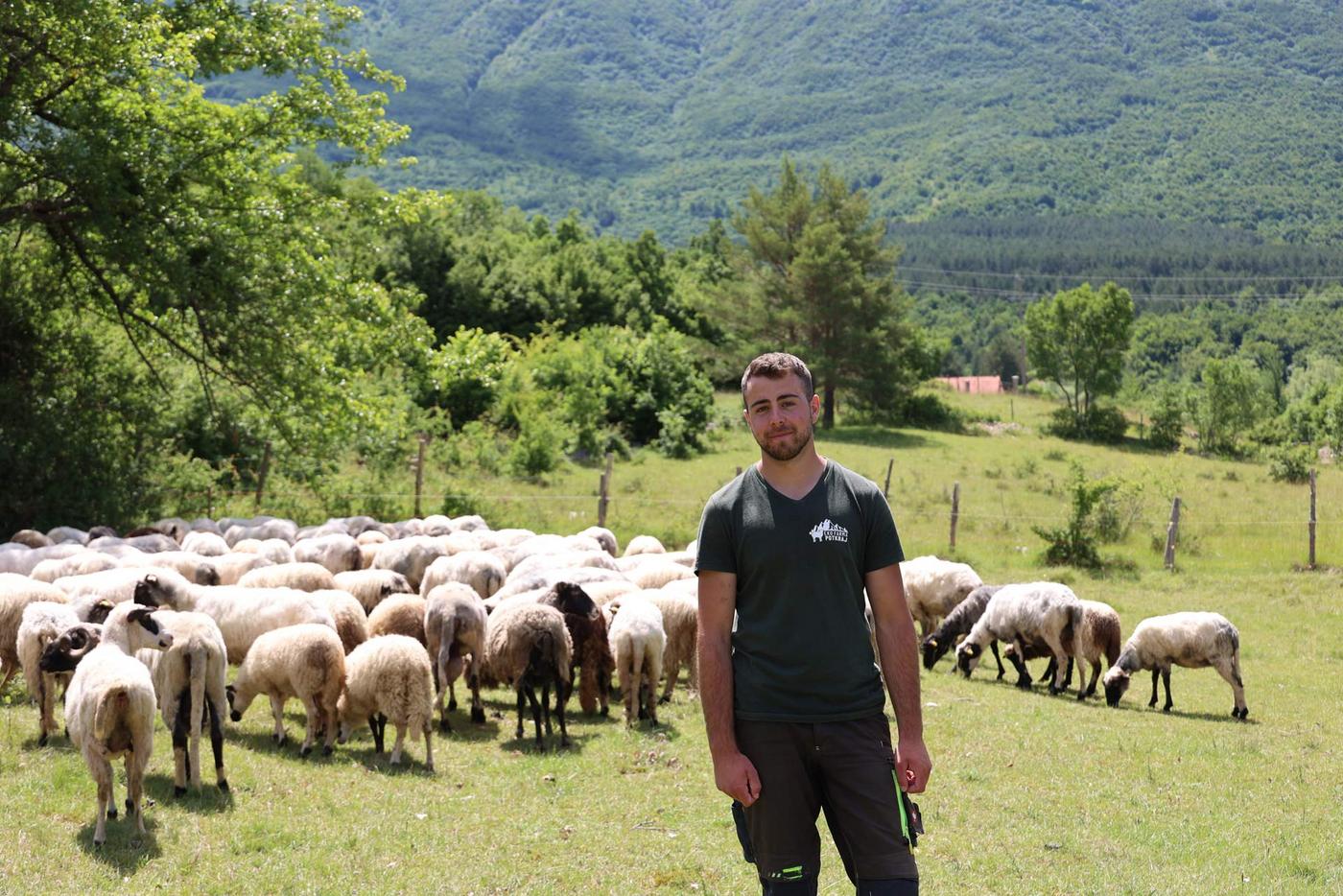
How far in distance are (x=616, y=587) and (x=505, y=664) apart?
2.77m

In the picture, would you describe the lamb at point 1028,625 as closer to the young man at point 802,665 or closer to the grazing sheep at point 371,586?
the grazing sheep at point 371,586

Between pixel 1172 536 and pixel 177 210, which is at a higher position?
pixel 177 210

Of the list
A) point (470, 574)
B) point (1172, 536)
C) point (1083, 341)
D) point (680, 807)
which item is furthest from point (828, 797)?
point (1083, 341)

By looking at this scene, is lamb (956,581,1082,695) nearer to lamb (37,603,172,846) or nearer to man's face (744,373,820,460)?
lamb (37,603,172,846)

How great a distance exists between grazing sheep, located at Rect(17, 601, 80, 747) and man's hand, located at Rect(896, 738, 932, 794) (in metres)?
7.22

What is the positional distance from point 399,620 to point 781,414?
823 centimetres

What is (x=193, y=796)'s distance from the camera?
26.8 feet

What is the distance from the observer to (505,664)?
10.5 metres

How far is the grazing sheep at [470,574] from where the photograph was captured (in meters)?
14.4

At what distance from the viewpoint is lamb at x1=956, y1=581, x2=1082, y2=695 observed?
13977mm

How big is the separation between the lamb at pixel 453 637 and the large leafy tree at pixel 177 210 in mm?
8565

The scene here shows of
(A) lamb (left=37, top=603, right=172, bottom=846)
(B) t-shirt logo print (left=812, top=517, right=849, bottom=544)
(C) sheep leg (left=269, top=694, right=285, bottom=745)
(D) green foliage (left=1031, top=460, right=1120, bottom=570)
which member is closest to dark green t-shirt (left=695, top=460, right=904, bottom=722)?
(B) t-shirt logo print (left=812, top=517, right=849, bottom=544)

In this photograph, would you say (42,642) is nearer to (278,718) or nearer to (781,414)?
(278,718)

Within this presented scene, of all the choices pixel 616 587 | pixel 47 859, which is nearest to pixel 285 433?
pixel 616 587
